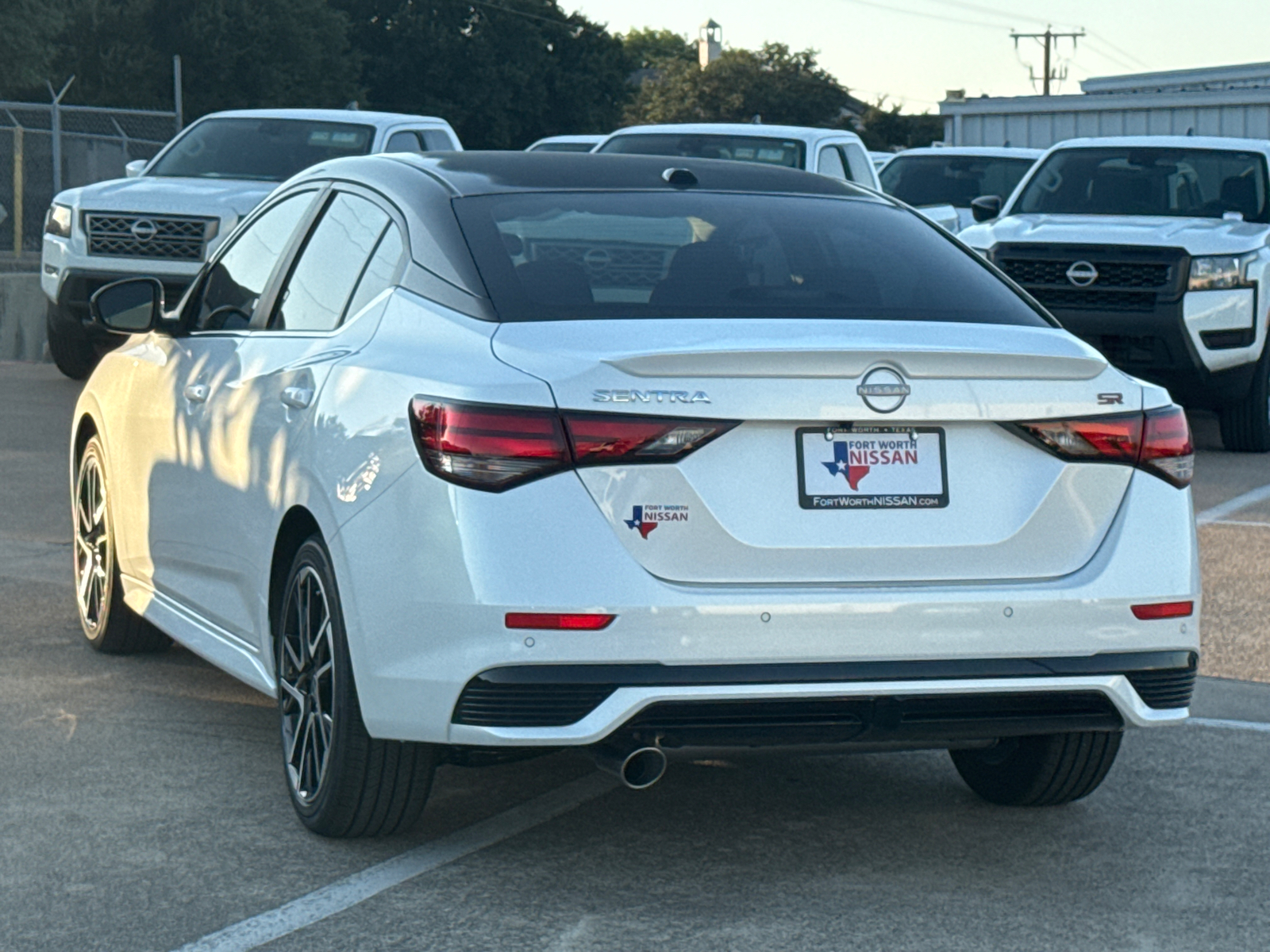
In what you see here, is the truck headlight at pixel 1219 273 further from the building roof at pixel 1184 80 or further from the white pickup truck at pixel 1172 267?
the building roof at pixel 1184 80

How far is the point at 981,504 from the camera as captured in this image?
4430 mm

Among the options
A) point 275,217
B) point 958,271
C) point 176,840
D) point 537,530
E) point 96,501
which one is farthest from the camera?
point 96,501

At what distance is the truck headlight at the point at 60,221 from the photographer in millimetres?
14969

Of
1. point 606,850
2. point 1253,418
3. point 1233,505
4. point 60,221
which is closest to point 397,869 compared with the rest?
point 606,850

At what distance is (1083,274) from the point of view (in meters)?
13.2

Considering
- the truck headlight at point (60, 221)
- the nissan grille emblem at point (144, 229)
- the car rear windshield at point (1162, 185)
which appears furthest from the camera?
the truck headlight at point (60, 221)

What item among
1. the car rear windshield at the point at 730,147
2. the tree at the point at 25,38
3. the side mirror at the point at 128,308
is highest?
the tree at the point at 25,38

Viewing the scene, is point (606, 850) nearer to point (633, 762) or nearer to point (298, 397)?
point (633, 762)

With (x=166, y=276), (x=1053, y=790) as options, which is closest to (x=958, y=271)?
(x=1053, y=790)

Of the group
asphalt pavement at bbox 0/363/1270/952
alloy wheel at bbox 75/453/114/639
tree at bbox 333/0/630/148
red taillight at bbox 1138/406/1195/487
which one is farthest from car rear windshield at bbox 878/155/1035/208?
tree at bbox 333/0/630/148

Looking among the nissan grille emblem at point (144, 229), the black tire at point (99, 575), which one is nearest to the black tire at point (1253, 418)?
the nissan grille emblem at point (144, 229)

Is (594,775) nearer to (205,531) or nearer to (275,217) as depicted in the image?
(205,531)

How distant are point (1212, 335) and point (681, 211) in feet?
27.9

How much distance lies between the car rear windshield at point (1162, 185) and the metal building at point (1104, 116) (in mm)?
18477
